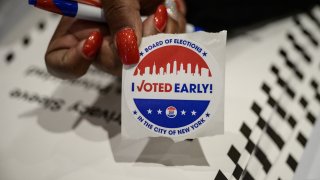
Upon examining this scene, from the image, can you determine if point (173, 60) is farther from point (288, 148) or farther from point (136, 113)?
point (288, 148)

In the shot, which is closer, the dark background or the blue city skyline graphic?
the blue city skyline graphic

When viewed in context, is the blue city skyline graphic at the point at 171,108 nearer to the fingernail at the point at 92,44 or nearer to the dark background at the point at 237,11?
the fingernail at the point at 92,44

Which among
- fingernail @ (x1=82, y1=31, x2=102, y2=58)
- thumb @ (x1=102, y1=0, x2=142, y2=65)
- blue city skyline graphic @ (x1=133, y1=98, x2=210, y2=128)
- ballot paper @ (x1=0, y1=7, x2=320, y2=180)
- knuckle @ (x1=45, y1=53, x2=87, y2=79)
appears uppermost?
thumb @ (x1=102, y1=0, x2=142, y2=65)

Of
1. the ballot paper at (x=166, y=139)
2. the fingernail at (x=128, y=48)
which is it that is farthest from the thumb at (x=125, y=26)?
the ballot paper at (x=166, y=139)

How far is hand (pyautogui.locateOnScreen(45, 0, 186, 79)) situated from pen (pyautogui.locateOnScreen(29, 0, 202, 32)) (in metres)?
0.02

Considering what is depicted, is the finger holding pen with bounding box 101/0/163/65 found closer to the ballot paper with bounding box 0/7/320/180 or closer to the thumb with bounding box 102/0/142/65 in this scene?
the thumb with bounding box 102/0/142/65

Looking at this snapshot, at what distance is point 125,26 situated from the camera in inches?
17.3

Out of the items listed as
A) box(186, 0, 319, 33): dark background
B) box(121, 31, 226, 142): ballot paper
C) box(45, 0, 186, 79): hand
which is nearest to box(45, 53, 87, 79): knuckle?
box(45, 0, 186, 79): hand

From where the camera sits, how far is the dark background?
700 millimetres

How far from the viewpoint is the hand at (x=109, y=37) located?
429mm

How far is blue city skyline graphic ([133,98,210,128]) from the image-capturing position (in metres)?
0.42

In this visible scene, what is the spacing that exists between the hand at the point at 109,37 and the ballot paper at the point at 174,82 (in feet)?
0.07

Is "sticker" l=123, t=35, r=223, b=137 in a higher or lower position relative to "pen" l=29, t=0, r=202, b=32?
lower

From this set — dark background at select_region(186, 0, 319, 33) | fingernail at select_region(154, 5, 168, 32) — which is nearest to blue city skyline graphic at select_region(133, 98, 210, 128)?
fingernail at select_region(154, 5, 168, 32)
